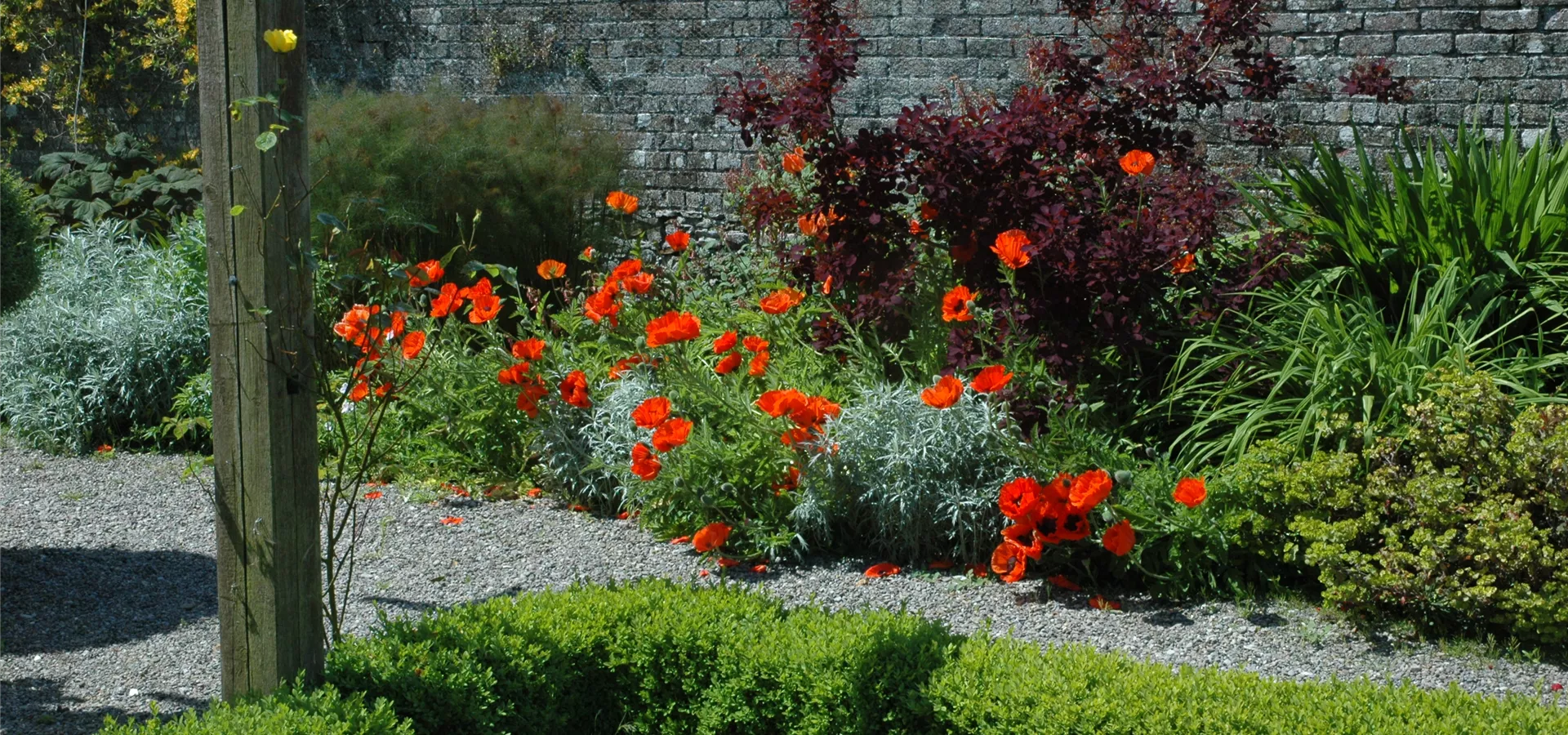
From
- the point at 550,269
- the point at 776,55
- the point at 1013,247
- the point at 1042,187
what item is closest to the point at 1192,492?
the point at 1013,247

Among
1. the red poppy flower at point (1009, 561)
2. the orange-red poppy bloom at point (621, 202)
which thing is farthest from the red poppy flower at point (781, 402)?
the orange-red poppy bloom at point (621, 202)

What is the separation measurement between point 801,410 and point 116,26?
30.7ft

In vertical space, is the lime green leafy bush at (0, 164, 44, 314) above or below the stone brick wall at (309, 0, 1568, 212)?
below

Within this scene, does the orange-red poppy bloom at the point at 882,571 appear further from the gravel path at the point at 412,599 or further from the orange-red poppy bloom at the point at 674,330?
the orange-red poppy bloom at the point at 674,330

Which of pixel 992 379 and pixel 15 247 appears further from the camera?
pixel 15 247

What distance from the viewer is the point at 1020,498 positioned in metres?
3.71

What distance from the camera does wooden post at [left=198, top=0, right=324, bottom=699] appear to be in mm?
2422

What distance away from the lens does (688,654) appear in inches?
118

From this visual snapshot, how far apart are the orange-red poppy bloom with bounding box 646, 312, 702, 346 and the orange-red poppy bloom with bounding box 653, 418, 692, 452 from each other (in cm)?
28

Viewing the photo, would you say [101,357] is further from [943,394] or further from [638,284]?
[943,394]

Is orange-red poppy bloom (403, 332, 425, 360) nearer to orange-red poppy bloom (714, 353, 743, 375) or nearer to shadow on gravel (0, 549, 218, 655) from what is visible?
shadow on gravel (0, 549, 218, 655)

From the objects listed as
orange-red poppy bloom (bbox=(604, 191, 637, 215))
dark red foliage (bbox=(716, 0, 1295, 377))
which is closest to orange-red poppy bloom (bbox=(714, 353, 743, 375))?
dark red foliage (bbox=(716, 0, 1295, 377))

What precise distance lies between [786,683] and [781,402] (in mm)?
1232

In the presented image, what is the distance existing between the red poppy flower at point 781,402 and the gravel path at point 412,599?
0.52 metres
